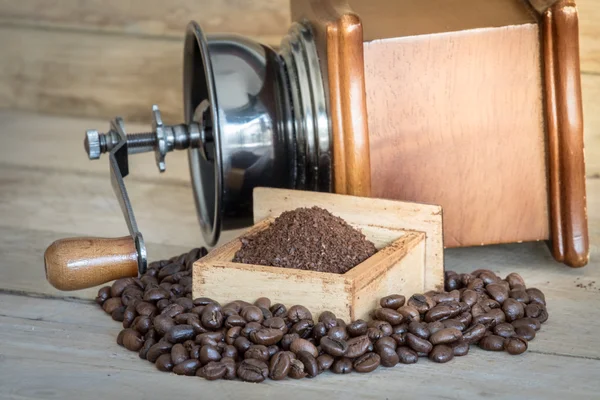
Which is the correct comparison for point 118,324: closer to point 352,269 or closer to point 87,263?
point 87,263

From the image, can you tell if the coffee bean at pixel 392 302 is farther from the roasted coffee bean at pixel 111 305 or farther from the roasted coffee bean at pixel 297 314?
the roasted coffee bean at pixel 111 305

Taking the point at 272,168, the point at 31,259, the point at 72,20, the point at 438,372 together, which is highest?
the point at 72,20

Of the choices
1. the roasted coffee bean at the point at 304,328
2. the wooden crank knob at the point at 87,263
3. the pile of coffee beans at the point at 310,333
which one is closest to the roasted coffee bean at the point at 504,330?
the pile of coffee beans at the point at 310,333

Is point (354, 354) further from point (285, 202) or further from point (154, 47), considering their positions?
point (154, 47)

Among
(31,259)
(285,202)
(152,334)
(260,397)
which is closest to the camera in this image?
(260,397)

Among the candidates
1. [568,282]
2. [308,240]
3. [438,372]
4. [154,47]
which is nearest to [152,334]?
[308,240]

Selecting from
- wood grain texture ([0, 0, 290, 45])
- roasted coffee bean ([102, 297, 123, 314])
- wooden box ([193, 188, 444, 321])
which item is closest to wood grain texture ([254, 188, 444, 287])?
wooden box ([193, 188, 444, 321])

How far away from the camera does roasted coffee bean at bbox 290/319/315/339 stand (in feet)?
3.54

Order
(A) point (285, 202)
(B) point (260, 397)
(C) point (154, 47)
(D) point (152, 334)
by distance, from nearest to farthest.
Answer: (B) point (260, 397), (D) point (152, 334), (A) point (285, 202), (C) point (154, 47)

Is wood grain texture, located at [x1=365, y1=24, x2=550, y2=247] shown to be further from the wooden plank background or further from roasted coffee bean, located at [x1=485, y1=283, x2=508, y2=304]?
the wooden plank background

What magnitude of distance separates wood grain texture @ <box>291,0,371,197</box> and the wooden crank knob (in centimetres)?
30

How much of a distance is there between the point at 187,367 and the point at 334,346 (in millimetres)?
152

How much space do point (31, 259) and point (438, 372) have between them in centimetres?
66

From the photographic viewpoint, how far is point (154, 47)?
2061 millimetres
